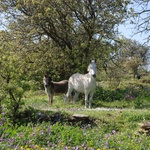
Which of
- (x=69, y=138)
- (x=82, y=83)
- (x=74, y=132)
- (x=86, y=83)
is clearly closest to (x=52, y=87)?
(x=82, y=83)

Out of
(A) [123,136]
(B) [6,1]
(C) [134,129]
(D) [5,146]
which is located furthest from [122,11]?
(D) [5,146]

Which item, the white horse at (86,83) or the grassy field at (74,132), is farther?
the white horse at (86,83)

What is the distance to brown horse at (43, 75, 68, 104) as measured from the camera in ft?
55.5

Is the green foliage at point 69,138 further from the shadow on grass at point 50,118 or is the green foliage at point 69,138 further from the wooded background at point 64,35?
the wooded background at point 64,35

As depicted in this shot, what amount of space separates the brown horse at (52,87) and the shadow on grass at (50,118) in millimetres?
5431

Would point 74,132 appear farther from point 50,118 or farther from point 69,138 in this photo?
point 50,118

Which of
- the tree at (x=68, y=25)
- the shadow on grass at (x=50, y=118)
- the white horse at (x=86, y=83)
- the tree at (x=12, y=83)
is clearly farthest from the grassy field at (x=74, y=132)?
the tree at (x=68, y=25)

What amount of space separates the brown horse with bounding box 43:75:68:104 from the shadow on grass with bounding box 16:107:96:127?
5.43 metres

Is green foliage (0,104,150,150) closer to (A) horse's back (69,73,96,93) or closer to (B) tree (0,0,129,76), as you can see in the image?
(A) horse's back (69,73,96,93)

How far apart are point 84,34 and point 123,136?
1255cm

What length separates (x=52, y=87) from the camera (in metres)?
17.3

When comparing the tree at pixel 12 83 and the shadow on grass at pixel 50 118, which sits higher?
the tree at pixel 12 83

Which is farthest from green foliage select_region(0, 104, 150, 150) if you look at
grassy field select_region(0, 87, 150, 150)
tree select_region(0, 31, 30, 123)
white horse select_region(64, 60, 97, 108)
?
white horse select_region(64, 60, 97, 108)

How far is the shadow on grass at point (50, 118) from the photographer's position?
10891 millimetres
